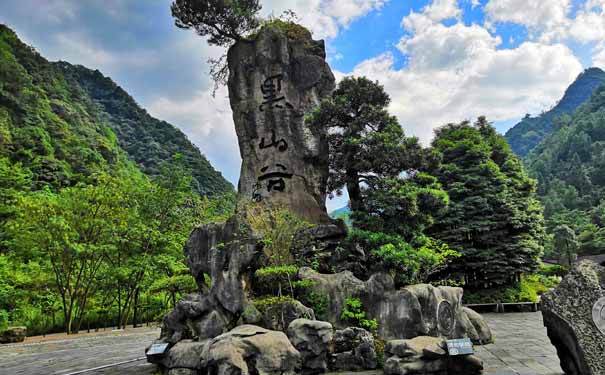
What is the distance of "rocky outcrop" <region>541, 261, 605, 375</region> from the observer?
4.39 m

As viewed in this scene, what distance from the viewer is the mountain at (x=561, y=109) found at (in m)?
83.9

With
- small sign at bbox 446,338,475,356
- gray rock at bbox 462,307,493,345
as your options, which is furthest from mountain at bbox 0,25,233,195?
small sign at bbox 446,338,475,356

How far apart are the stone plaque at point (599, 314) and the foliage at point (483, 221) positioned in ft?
34.3

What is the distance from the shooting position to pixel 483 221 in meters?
15.0

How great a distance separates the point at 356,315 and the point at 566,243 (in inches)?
1184

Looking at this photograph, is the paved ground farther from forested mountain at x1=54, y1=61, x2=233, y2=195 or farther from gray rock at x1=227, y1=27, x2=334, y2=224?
forested mountain at x1=54, y1=61, x2=233, y2=195

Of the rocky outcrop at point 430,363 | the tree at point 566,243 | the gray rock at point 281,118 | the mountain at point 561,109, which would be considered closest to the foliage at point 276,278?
the rocky outcrop at point 430,363

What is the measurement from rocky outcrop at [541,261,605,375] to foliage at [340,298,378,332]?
2.84 m

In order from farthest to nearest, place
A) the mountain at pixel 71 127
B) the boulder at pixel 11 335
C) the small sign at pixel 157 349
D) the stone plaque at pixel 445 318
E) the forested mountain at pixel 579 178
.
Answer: the forested mountain at pixel 579 178, the mountain at pixel 71 127, the boulder at pixel 11 335, the stone plaque at pixel 445 318, the small sign at pixel 157 349

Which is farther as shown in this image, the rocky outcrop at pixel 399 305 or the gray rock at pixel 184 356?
the rocky outcrop at pixel 399 305

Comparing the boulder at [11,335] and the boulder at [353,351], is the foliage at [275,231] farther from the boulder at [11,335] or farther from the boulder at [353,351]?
the boulder at [11,335]

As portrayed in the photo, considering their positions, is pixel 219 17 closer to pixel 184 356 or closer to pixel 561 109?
pixel 184 356

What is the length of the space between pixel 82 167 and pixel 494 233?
93.3 feet

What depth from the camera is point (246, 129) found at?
12.0 metres
